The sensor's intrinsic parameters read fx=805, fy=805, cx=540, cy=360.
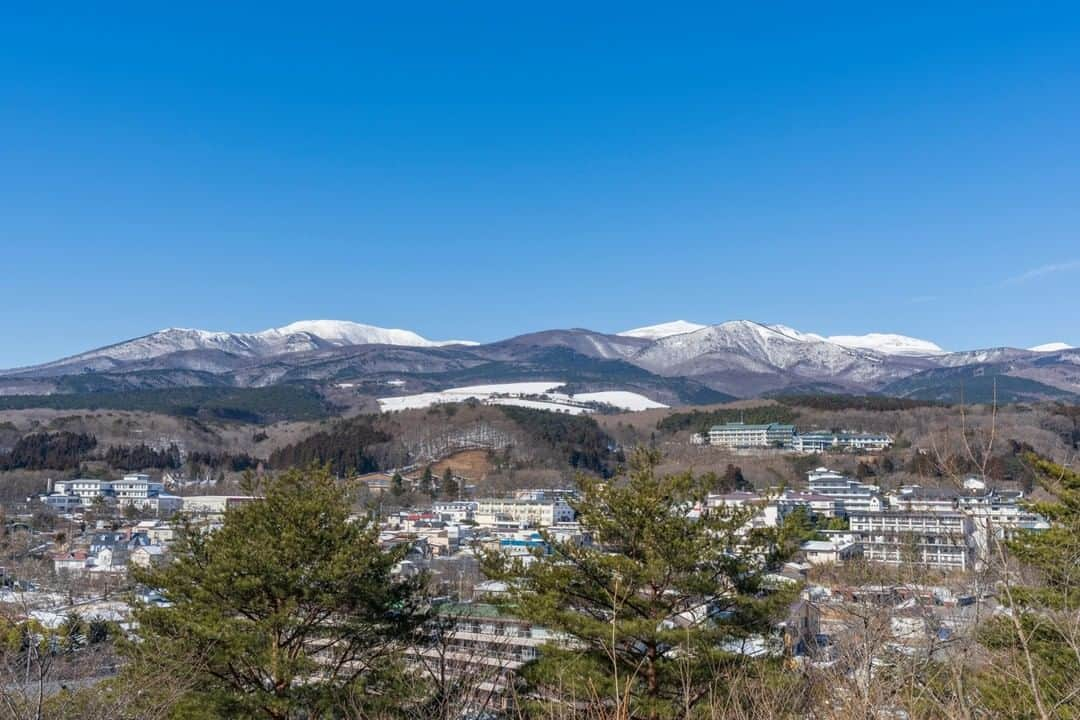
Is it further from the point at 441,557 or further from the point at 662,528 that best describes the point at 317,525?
the point at 441,557

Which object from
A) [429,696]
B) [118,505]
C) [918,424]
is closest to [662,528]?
[429,696]

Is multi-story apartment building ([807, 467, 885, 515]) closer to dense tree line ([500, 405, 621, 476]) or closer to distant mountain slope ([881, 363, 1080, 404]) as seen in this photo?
dense tree line ([500, 405, 621, 476])

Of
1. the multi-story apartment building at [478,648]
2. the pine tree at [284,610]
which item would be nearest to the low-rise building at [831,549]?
the multi-story apartment building at [478,648]

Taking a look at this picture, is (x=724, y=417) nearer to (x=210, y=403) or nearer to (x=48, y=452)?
(x=48, y=452)

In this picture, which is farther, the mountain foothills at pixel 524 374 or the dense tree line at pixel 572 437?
the mountain foothills at pixel 524 374

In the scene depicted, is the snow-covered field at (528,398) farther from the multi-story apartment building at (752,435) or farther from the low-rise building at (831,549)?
the low-rise building at (831,549)

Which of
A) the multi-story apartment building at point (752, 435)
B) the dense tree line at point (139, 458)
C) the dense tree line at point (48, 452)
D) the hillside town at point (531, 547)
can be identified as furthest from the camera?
the multi-story apartment building at point (752, 435)
